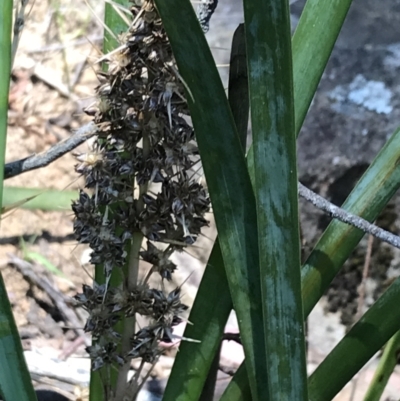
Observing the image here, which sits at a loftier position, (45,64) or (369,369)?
(45,64)

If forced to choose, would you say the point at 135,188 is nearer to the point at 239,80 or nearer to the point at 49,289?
the point at 239,80

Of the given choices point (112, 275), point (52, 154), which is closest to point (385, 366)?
point (112, 275)

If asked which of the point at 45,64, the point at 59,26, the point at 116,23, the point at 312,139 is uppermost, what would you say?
the point at 59,26

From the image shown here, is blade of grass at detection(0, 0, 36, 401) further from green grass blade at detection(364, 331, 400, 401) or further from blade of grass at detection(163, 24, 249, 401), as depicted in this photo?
green grass blade at detection(364, 331, 400, 401)

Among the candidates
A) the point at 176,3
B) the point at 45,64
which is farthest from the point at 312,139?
the point at 45,64

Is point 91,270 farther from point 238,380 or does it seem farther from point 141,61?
point 141,61

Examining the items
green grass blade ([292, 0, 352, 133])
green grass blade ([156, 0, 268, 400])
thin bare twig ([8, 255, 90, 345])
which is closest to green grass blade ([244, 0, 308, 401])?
green grass blade ([156, 0, 268, 400])
